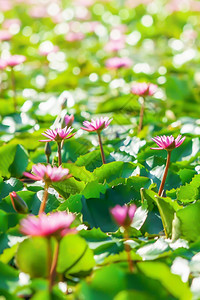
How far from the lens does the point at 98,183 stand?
120 centimetres

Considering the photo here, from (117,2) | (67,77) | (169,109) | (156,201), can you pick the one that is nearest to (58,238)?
(156,201)

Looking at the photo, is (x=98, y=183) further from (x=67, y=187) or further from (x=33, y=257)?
(x=33, y=257)

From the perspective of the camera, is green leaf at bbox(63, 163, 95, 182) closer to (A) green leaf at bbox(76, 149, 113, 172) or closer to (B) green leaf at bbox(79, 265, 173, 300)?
(A) green leaf at bbox(76, 149, 113, 172)

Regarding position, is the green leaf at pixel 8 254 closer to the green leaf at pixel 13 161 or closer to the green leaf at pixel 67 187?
the green leaf at pixel 67 187

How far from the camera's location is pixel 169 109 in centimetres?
239

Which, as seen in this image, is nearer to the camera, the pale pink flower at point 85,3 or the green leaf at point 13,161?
the green leaf at point 13,161

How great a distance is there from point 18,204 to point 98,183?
207 mm

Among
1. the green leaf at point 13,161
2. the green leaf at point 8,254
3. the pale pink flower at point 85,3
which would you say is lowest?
the pale pink flower at point 85,3

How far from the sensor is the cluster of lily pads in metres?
0.85

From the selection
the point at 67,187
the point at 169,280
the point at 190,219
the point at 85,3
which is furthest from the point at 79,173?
the point at 85,3

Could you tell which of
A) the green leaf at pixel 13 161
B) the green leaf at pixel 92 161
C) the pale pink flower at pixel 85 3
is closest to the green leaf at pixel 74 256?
the green leaf at pixel 92 161

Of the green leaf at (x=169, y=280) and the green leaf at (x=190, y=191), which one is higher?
the green leaf at (x=169, y=280)

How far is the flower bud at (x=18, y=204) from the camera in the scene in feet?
3.64

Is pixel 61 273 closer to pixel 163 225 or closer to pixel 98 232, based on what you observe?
pixel 98 232
